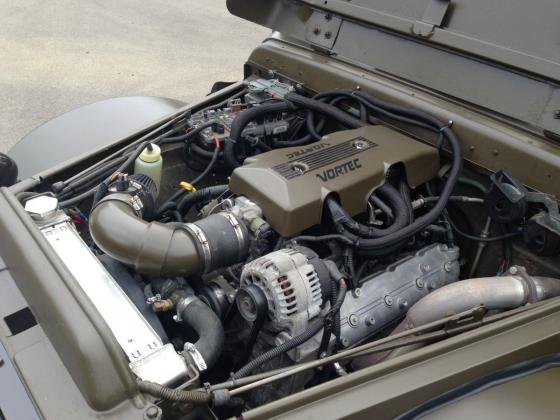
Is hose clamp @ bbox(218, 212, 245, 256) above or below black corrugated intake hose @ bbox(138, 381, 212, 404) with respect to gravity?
above

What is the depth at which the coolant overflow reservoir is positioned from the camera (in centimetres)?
181

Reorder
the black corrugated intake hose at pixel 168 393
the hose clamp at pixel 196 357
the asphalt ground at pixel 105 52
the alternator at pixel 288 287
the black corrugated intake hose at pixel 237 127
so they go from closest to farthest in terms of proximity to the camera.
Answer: the black corrugated intake hose at pixel 168 393 < the hose clamp at pixel 196 357 < the alternator at pixel 288 287 < the black corrugated intake hose at pixel 237 127 < the asphalt ground at pixel 105 52

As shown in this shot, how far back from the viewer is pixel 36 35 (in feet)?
17.9

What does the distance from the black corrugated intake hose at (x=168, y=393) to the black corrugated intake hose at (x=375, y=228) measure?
68 centimetres

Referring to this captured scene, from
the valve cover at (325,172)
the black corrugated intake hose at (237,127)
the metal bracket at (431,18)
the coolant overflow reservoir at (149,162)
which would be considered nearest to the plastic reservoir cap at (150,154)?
the coolant overflow reservoir at (149,162)

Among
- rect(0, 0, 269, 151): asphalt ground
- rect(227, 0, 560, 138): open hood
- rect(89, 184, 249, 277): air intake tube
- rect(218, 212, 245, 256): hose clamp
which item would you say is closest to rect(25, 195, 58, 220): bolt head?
rect(89, 184, 249, 277): air intake tube

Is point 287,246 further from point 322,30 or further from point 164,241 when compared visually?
point 322,30

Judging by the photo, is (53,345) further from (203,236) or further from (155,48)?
(155,48)

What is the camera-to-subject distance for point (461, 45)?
1.89m

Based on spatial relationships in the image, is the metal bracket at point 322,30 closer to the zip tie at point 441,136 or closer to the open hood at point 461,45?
the open hood at point 461,45

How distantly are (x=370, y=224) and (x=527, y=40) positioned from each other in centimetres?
82

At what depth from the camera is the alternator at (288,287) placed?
132 centimetres

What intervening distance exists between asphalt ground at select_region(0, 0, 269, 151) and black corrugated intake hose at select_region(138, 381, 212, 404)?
2968 mm

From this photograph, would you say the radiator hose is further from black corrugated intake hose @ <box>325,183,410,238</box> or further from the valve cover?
black corrugated intake hose @ <box>325,183,410,238</box>
